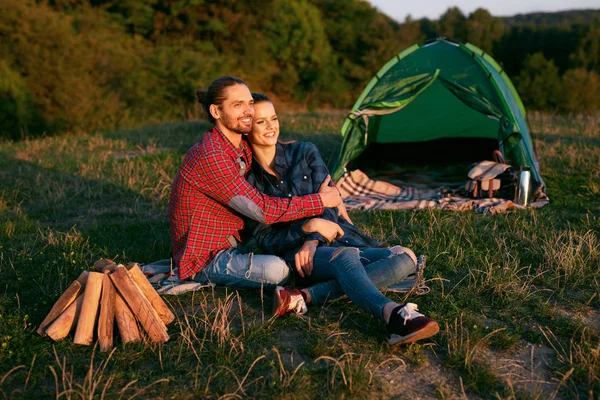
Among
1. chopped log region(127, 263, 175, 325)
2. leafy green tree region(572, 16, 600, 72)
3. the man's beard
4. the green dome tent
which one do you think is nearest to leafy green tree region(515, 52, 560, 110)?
leafy green tree region(572, 16, 600, 72)

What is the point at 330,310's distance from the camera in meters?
3.78

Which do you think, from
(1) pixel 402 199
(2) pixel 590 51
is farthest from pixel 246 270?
(2) pixel 590 51

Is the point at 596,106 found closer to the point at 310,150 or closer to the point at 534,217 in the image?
the point at 534,217

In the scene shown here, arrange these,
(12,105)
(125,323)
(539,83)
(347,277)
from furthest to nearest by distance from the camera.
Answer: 1. (539,83)
2. (12,105)
3. (347,277)
4. (125,323)

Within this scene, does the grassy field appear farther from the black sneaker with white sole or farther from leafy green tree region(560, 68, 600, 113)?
leafy green tree region(560, 68, 600, 113)

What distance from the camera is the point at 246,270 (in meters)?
3.93

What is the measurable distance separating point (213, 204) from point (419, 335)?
68.7 inches

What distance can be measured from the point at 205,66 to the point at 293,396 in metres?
22.4

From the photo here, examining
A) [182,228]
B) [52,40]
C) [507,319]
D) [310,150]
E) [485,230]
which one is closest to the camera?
[507,319]

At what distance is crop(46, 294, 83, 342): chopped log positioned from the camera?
11.0 feet

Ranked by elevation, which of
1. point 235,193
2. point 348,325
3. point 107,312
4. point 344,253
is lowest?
point 348,325

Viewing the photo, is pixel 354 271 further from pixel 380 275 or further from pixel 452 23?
pixel 452 23

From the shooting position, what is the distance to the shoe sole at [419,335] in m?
3.10

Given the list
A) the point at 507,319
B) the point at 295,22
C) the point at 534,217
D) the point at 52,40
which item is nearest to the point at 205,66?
the point at 52,40
